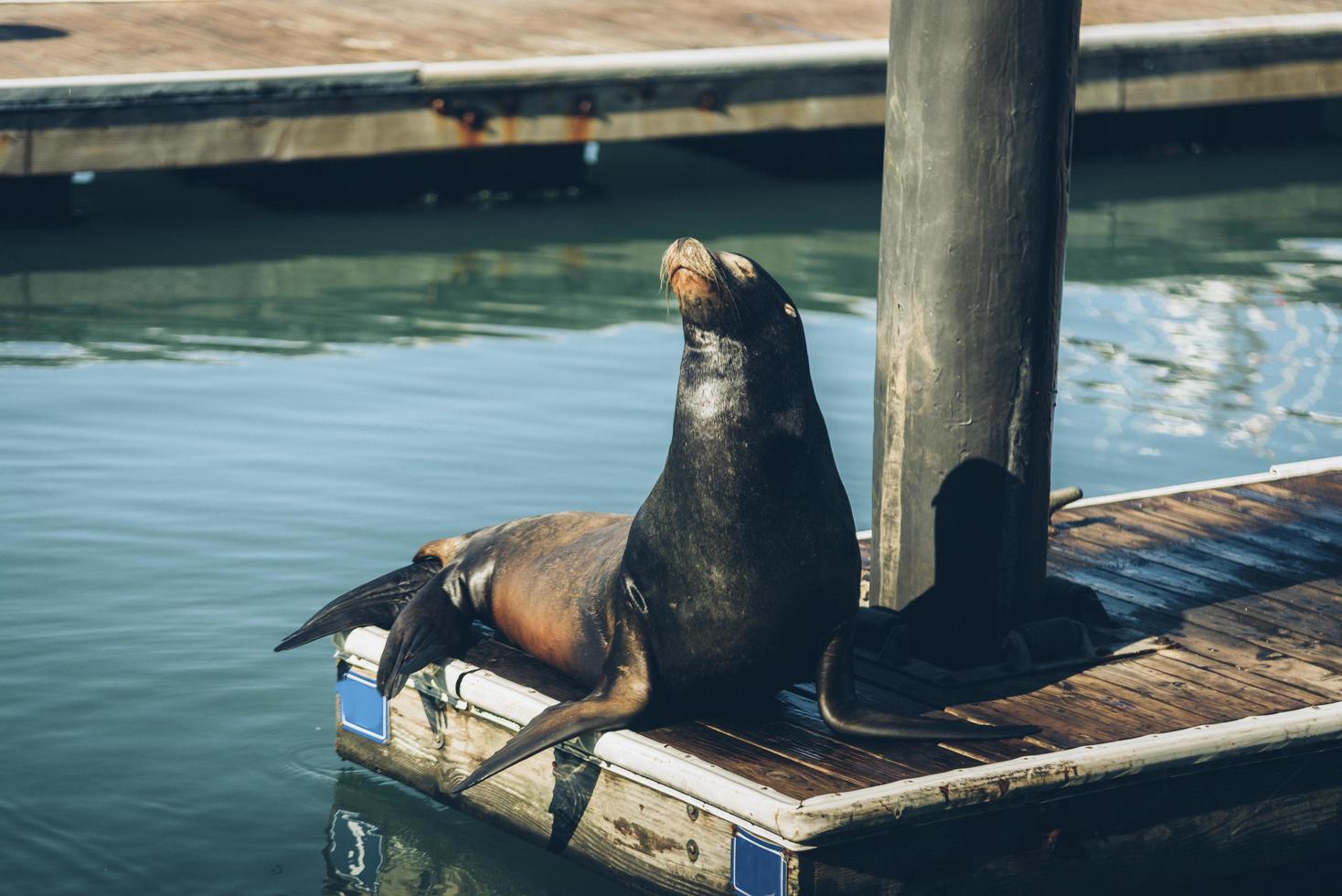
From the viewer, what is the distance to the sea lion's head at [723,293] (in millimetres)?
4475

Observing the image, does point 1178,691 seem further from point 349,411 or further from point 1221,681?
point 349,411

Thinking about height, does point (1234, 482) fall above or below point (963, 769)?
above

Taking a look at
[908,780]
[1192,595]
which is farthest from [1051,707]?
[1192,595]

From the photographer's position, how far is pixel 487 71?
43.4 ft

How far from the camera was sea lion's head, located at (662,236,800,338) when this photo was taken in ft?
14.7

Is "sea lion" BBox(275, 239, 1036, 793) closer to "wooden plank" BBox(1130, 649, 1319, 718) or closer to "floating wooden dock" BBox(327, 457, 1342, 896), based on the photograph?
"floating wooden dock" BBox(327, 457, 1342, 896)

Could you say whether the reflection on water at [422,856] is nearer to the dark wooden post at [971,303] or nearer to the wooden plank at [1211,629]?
the dark wooden post at [971,303]

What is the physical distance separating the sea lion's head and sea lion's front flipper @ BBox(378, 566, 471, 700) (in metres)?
1.17

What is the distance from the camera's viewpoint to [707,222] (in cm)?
1401

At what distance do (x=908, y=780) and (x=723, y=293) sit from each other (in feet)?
3.71

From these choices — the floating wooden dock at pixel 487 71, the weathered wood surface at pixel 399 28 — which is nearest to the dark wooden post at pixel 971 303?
the floating wooden dock at pixel 487 71

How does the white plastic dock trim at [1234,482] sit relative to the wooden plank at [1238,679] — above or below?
above

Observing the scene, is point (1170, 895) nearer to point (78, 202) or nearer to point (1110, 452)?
point (1110, 452)

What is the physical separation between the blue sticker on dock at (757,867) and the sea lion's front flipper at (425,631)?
1.16m
